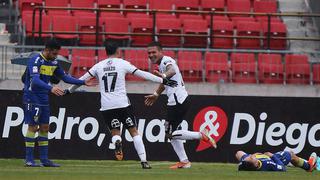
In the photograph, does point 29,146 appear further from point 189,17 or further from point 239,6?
point 239,6

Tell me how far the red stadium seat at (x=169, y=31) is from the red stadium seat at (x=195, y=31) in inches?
7.6

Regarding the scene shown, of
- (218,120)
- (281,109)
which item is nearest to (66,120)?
(218,120)

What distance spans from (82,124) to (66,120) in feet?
1.16

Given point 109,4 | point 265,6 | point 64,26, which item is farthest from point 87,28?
point 265,6

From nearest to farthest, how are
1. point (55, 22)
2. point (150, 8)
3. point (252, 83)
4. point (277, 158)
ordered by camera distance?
point (277, 158)
point (252, 83)
point (55, 22)
point (150, 8)

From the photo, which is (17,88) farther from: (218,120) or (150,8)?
(150,8)

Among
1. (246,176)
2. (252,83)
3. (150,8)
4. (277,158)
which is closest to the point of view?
(246,176)

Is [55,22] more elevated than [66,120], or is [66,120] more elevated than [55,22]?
[55,22]

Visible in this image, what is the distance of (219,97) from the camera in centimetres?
2031

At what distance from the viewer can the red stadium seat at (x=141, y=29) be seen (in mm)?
24562

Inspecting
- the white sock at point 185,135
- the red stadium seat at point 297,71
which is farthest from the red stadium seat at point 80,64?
the white sock at point 185,135

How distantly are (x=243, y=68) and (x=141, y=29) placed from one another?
11.1 ft

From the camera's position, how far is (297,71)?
2298cm

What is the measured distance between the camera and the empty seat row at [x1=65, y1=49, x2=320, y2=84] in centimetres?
2217
